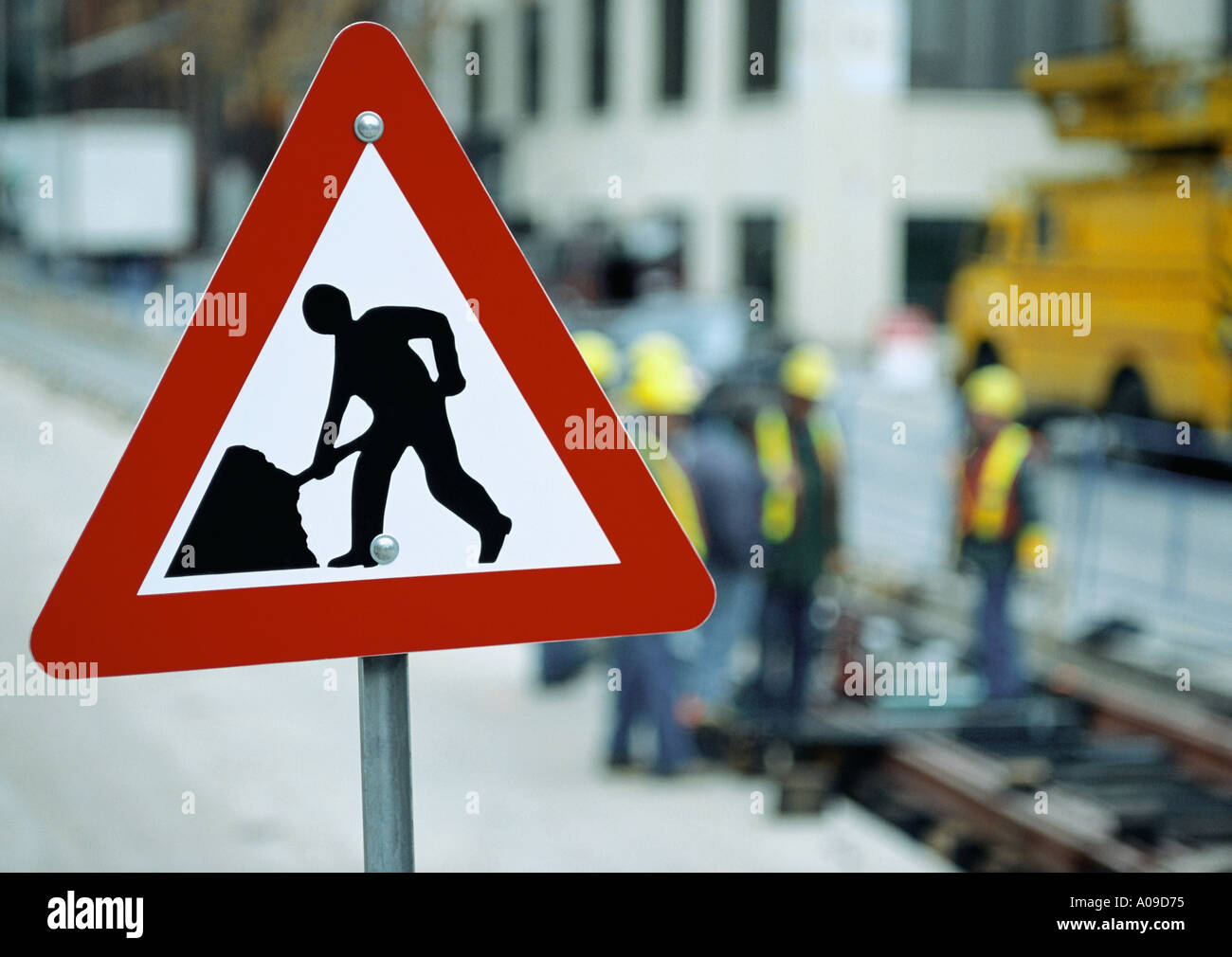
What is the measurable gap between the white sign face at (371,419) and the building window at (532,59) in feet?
154

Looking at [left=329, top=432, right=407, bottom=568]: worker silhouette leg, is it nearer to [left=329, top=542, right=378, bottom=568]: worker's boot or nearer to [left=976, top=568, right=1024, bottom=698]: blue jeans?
[left=329, top=542, right=378, bottom=568]: worker's boot

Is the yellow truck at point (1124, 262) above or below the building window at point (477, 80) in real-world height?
below

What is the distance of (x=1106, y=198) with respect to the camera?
2077 cm

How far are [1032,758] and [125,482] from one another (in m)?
7.00

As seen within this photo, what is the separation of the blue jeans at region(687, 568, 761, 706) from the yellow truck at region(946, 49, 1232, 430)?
9.70 meters

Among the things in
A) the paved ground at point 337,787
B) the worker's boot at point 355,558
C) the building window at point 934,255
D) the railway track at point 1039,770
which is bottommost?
the railway track at point 1039,770

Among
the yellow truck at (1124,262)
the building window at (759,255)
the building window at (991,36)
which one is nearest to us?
the yellow truck at (1124,262)

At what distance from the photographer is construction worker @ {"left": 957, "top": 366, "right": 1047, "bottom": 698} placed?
952 centimetres

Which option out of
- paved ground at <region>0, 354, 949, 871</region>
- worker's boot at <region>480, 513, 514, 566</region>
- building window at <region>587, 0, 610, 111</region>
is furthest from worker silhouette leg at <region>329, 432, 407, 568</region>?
building window at <region>587, 0, 610, 111</region>

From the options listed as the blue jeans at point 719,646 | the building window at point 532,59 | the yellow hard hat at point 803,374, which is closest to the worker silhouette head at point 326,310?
the blue jeans at point 719,646

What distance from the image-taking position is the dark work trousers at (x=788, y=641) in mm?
9688

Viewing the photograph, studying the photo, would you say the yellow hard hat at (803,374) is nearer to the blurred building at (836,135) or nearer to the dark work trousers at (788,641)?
the dark work trousers at (788,641)

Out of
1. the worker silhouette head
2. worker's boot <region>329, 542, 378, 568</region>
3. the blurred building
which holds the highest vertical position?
the blurred building

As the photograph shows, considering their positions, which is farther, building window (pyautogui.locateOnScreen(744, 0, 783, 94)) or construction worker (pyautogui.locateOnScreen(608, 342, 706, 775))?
building window (pyautogui.locateOnScreen(744, 0, 783, 94))
